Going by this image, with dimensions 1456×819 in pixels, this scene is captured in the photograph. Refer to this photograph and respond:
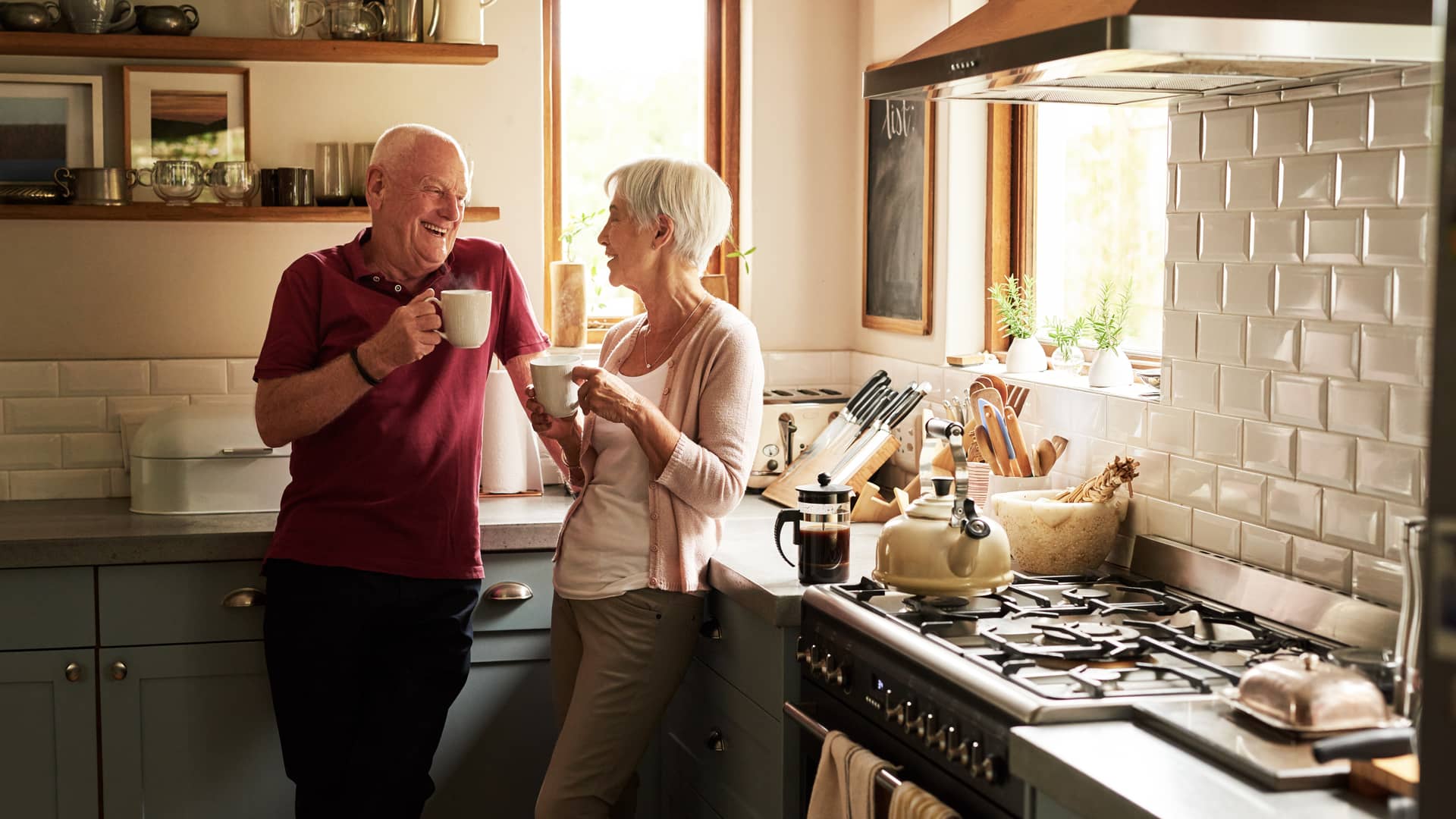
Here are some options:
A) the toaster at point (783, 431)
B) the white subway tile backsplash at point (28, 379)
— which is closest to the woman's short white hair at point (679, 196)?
the toaster at point (783, 431)

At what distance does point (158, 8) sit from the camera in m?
3.34

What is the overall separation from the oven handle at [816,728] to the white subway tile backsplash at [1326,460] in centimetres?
81

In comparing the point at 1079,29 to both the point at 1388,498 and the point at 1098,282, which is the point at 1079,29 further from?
the point at 1098,282

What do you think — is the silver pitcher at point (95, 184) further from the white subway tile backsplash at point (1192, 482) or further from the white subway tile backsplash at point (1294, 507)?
the white subway tile backsplash at point (1294, 507)

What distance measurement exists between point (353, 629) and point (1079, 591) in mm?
1397

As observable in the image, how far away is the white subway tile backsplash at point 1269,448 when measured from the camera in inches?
88.5

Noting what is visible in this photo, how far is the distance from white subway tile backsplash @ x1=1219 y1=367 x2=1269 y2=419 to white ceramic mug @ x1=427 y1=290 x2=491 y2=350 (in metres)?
1.30

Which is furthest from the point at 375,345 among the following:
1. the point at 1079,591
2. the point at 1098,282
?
the point at 1098,282

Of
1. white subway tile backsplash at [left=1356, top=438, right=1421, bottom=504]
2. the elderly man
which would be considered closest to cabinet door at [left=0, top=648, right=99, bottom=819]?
the elderly man

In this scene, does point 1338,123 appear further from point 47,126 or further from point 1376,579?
point 47,126

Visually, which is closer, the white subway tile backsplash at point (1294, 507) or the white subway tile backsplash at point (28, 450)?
the white subway tile backsplash at point (1294, 507)

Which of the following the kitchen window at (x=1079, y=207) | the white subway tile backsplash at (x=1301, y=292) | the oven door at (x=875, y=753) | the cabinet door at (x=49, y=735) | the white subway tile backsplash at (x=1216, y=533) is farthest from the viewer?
the cabinet door at (x=49, y=735)

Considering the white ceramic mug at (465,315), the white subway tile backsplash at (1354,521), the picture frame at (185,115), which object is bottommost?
the white subway tile backsplash at (1354,521)

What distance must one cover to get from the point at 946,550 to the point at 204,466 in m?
1.81
